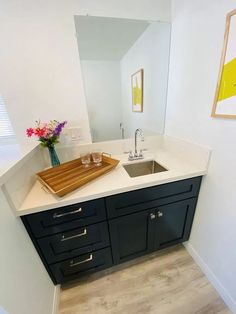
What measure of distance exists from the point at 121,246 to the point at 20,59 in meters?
1.67

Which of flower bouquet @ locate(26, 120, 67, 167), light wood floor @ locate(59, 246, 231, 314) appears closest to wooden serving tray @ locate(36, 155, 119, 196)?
flower bouquet @ locate(26, 120, 67, 167)

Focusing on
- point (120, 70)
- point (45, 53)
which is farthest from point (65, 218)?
point (120, 70)

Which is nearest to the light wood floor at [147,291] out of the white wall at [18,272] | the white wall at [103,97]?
the white wall at [18,272]

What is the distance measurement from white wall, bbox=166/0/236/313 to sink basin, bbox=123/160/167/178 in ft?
1.32

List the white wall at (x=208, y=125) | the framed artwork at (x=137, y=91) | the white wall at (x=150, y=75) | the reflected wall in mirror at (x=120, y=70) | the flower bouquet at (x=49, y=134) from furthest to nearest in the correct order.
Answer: the framed artwork at (x=137, y=91)
the white wall at (x=150, y=75)
the reflected wall in mirror at (x=120, y=70)
the flower bouquet at (x=49, y=134)
the white wall at (x=208, y=125)

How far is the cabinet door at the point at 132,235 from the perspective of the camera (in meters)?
1.08

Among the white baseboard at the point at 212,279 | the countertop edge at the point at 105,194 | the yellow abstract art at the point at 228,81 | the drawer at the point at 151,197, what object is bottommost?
the white baseboard at the point at 212,279

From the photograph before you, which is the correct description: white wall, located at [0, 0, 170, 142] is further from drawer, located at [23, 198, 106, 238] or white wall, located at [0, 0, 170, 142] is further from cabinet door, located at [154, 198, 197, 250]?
cabinet door, located at [154, 198, 197, 250]

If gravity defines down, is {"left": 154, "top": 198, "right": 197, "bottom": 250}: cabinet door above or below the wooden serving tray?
below

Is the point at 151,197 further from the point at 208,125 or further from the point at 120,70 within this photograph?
the point at 120,70

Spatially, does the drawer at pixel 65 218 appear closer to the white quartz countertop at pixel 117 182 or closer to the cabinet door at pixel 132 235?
the white quartz countertop at pixel 117 182

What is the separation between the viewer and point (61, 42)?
1.10 m

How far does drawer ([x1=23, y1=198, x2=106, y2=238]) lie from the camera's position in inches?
34.1

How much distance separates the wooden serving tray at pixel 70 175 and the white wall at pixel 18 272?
258 mm
